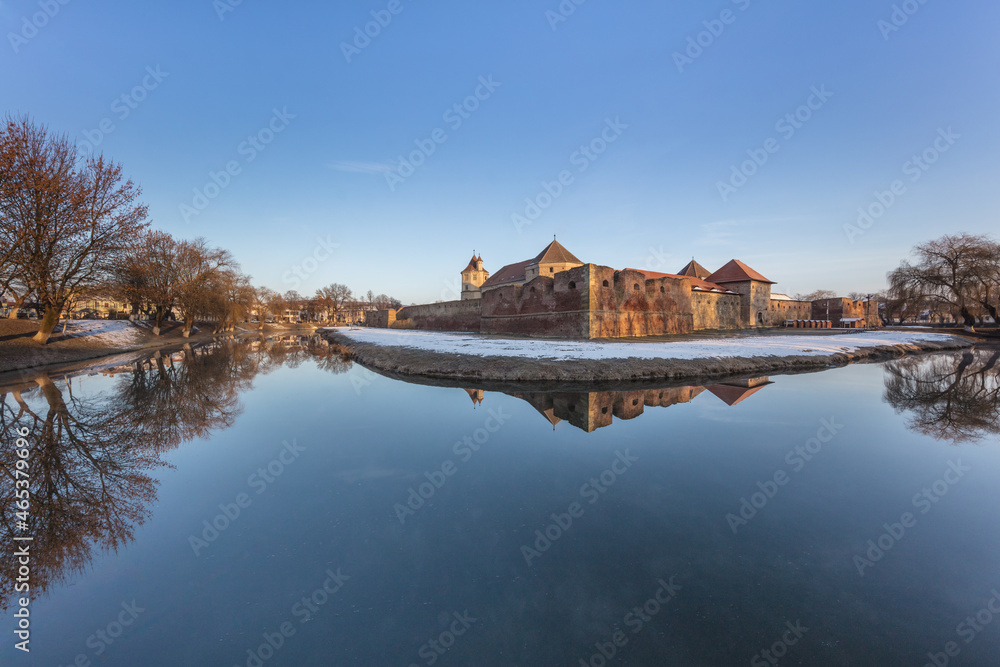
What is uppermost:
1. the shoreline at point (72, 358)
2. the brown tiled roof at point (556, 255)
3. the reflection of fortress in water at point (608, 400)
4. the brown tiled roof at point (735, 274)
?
the brown tiled roof at point (556, 255)

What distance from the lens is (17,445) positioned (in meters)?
5.98

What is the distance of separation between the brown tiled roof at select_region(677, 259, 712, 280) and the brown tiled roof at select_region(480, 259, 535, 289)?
2309 centimetres

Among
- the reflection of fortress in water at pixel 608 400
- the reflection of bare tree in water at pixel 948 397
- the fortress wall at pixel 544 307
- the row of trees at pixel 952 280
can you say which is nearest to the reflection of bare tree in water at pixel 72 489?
the reflection of fortress in water at pixel 608 400

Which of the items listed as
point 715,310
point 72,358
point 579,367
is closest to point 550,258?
point 715,310

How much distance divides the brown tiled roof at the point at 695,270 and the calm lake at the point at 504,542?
50.0 meters

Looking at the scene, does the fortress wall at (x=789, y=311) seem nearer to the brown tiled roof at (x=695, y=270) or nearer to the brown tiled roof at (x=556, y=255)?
the brown tiled roof at (x=695, y=270)

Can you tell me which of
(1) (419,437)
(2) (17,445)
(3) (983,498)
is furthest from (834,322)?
(2) (17,445)

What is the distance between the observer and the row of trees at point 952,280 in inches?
1266

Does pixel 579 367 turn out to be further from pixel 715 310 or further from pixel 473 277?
pixel 473 277

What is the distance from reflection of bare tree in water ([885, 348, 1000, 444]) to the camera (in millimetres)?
7523

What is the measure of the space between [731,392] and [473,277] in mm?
57716

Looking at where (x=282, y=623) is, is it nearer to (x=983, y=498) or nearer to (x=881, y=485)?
(x=881, y=485)

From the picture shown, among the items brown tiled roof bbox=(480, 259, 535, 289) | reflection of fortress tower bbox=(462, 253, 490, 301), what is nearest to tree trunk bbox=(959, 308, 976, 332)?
brown tiled roof bbox=(480, 259, 535, 289)

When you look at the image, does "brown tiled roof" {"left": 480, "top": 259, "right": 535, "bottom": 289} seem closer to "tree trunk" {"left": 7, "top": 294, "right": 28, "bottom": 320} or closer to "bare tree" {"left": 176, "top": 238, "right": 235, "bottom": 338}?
"bare tree" {"left": 176, "top": 238, "right": 235, "bottom": 338}
